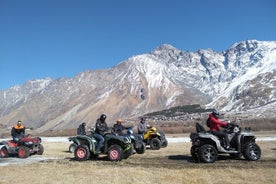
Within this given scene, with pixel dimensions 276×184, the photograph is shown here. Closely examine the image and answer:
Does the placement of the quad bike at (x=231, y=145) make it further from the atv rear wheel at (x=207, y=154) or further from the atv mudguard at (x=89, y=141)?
the atv mudguard at (x=89, y=141)

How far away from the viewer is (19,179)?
14742 mm

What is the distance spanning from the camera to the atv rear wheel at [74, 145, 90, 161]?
19391mm

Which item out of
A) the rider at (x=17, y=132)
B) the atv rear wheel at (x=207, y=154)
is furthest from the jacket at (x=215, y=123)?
the rider at (x=17, y=132)

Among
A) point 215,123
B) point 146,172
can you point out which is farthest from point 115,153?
point 215,123

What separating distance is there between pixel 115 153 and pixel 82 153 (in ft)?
6.35

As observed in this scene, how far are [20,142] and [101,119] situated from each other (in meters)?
6.87

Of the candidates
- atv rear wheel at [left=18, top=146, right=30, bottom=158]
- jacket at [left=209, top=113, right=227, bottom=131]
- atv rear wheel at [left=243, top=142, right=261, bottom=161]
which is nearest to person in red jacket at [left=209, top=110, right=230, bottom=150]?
jacket at [left=209, top=113, right=227, bottom=131]

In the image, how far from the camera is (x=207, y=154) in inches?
666

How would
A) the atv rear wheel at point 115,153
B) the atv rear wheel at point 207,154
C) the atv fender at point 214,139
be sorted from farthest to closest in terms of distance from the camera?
the atv rear wheel at point 115,153 → the atv fender at point 214,139 → the atv rear wheel at point 207,154

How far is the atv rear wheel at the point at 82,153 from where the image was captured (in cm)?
1939

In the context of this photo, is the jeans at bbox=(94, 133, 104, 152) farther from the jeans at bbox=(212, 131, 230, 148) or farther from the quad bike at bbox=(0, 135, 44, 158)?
the jeans at bbox=(212, 131, 230, 148)

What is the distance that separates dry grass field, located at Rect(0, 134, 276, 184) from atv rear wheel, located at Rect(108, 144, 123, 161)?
15.5 inches

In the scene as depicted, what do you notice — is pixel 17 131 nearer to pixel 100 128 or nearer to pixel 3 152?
pixel 3 152

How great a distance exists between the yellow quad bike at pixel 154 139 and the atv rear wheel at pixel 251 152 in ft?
32.4
